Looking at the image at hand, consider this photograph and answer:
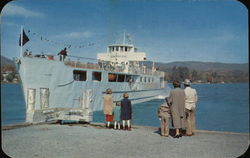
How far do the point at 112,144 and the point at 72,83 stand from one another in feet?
45.6

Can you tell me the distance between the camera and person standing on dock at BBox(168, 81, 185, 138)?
22.6 ft


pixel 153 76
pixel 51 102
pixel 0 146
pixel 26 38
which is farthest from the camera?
pixel 153 76

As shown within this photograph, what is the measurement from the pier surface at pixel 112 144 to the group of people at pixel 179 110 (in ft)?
Answer: 0.87

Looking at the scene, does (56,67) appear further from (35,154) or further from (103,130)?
(35,154)

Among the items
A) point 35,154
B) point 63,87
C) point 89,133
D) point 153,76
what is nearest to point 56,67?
point 63,87

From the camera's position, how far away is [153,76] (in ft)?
114

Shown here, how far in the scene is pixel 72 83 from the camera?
1952cm

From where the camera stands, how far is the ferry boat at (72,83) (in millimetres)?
9562

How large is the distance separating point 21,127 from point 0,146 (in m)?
2.32

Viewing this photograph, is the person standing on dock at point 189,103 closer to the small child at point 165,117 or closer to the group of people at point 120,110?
the small child at point 165,117

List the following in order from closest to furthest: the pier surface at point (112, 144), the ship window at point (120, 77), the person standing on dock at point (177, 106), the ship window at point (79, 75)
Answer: the pier surface at point (112, 144), the person standing on dock at point (177, 106), the ship window at point (79, 75), the ship window at point (120, 77)

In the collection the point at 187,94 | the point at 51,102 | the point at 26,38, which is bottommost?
the point at 51,102

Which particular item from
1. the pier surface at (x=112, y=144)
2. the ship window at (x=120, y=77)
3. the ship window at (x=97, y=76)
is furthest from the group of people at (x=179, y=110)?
the ship window at (x=120, y=77)

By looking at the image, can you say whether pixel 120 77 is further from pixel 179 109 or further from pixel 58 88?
pixel 179 109
